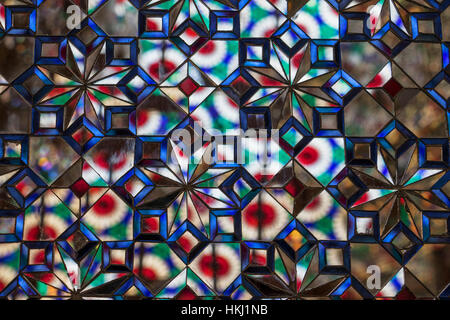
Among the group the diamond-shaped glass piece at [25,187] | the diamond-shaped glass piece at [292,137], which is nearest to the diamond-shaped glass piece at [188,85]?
the diamond-shaped glass piece at [292,137]

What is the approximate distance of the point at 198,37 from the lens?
3.20 ft

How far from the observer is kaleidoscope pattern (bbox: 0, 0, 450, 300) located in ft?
3.03

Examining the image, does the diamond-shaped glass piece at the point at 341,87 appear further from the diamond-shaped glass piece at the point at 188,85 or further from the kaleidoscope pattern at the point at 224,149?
the diamond-shaped glass piece at the point at 188,85

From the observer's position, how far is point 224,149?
94cm

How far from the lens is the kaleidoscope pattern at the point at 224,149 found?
925 mm

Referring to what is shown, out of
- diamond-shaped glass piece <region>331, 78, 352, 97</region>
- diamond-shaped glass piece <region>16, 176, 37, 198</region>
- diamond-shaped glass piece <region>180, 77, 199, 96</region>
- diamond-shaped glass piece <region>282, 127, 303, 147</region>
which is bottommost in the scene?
diamond-shaped glass piece <region>16, 176, 37, 198</region>

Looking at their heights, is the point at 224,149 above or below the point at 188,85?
below

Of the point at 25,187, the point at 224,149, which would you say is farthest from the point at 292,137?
the point at 25,187

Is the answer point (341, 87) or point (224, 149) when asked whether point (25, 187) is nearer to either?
point (224, 149)

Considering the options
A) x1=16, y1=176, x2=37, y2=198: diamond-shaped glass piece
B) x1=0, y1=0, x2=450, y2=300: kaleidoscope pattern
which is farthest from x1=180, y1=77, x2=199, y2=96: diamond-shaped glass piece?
x1=16, y1=176, x2=37, y2=198: diamond-shaped glass piece

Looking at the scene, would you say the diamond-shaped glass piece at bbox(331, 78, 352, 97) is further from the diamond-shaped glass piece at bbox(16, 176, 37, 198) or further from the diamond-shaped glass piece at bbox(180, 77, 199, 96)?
the diamond-shaped glass piece at bbox(16, 176, 37, 198)
